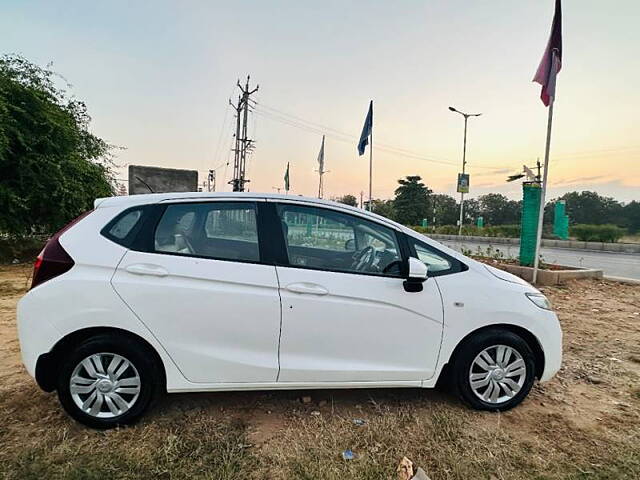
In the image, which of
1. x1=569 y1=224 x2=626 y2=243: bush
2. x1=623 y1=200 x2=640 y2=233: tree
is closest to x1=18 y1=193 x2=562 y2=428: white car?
x1=569 y1=224 x2=626 y2=243: bush

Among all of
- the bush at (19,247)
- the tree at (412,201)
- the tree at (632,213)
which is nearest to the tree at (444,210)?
the tree at (412,201)

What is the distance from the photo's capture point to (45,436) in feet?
7.48

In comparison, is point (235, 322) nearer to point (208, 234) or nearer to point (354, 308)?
point (208, 234)

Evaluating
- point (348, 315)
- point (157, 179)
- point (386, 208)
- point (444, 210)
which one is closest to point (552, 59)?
point (348, 315)

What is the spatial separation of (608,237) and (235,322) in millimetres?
25912

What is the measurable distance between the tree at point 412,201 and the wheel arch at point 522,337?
54256 millimetres

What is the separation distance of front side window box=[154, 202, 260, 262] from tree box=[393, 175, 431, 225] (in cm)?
Answer: 5484

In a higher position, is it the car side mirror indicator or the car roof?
the car roof

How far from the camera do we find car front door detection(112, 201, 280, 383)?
2279 mm

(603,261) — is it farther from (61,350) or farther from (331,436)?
(61,350)

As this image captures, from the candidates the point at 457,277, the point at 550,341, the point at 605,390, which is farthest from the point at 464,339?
the point at 605,390

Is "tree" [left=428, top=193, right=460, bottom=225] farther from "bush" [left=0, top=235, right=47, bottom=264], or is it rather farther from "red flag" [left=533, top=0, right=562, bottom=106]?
"bush" [left=0, top=235, right=47, bottom=264]

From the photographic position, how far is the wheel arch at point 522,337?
103 inches

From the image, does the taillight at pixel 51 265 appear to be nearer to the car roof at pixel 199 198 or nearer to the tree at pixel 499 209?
the car roof at pixel 199 198
